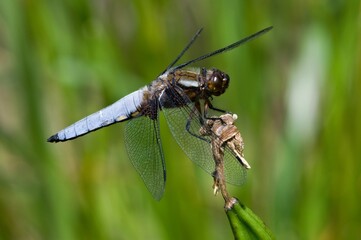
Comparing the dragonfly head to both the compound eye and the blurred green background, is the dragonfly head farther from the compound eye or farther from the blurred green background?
the blurred green background

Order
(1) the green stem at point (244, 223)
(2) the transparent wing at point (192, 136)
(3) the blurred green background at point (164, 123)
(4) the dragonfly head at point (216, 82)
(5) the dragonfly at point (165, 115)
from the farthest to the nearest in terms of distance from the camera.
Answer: (3) the blurred green background at point (164, 123)
(4) the dragonfly head at point (216, 82)
(5) the dragonfly at point (165, 115)
(2) the transparent wing at point (192, 136)
(1) the green stem at point (244, 223)

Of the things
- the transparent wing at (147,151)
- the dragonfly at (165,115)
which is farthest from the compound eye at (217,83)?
the transparent wing at (147,151)

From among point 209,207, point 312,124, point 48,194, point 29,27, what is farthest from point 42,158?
point 312,124

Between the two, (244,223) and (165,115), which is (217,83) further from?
(244,223)

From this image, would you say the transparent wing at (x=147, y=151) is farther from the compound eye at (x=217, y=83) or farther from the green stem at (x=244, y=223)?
the green stem at (x=244, y=223)

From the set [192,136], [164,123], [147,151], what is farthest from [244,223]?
[164,123]

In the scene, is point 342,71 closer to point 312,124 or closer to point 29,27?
point 312,124

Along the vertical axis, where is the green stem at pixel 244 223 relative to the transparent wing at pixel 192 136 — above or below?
below
